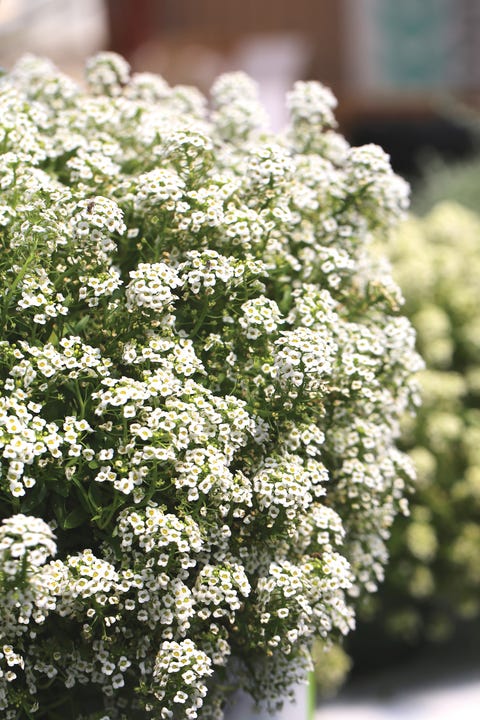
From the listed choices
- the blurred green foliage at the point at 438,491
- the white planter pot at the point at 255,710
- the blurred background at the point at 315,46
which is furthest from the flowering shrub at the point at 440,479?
the blurred background at the point at 315,46

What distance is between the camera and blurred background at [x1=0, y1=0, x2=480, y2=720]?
2627mm

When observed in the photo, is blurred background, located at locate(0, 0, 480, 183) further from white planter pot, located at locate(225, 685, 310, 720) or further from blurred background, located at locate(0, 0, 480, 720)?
white planter pot, located at locate(225, 685, 310, 720)

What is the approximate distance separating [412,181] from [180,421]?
5.23m

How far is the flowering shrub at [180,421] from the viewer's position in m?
1.36

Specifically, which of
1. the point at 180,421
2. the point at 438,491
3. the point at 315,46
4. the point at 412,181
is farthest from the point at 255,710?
the point at 315,46

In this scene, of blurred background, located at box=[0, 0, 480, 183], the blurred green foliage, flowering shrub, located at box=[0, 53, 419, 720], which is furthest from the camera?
blurred background, located at box=[0, 0, 480, 183]

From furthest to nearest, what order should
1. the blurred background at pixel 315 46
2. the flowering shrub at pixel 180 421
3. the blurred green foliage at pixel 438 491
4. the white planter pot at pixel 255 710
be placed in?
the blurred background at pixel 315 46 < the blurred green foliage at pixel 438 491 < the white planter pot at pixel 255 710 < the flowering shrub at pixel 180 421

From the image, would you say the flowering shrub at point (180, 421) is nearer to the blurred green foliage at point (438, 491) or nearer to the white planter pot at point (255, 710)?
the white planter pot at point (255, 710)

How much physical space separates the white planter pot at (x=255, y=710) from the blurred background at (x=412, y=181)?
0.64 meters

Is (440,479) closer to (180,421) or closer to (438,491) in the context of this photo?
(438,491)

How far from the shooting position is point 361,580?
5.52 ft

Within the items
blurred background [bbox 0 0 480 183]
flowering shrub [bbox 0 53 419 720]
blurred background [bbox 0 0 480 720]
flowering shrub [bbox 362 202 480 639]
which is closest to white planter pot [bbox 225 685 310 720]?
flowering shrub [bbox 0 53 419 720]

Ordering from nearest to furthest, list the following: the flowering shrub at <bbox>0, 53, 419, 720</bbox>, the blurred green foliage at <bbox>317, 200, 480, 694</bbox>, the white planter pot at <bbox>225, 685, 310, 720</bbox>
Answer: the flowering shrub at <bbox>0, 53, 419, 720</bbox> → the white planter pot at <bbox>225, 685, 310, 720</bbox> → the blurred green foliage at <bbox>317, 200, 480, 694</bbox>

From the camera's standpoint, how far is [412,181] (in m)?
6.33
